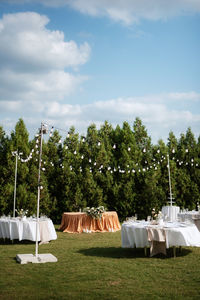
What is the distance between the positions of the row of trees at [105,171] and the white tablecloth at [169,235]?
27.0 ft

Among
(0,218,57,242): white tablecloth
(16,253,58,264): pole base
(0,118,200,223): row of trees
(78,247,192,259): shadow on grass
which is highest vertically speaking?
(0,118,200,223): row of trees

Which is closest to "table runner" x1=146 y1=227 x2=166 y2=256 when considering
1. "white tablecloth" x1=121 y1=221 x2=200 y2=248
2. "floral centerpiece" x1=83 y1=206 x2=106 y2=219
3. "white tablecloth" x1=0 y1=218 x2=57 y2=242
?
"white tablecloth" x1=121 y1=221 x2=200 y2=248

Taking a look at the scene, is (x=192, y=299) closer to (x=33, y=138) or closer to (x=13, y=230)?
(x=13, y=230)

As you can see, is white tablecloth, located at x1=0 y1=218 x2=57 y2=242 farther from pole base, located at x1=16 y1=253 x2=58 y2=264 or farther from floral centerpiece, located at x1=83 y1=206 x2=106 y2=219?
floral centerpiece, located at x1=83 y1=206 x2=106 y2=219

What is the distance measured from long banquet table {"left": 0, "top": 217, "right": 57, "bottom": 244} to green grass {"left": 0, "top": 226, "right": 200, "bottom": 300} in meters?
0.87

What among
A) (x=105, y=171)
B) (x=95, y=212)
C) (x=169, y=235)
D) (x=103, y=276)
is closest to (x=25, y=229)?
(x=95, y=212)

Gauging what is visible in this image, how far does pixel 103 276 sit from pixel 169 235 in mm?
2067

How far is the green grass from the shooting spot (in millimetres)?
4316

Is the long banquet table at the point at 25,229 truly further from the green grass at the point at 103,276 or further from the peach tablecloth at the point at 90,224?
the peach tablecloth at the point at 90,224

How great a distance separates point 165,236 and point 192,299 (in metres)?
2.69

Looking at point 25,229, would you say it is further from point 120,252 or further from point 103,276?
point 103,276

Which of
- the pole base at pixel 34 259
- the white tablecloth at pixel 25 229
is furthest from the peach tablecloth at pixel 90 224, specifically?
the pole base at pixel 34 259

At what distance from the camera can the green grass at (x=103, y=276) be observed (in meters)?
4.32

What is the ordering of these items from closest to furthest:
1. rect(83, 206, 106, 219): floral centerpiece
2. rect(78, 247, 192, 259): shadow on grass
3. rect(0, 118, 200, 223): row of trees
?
rect(78, 247, 192, 259): shadow on grass < rect(83, 206, 106, 219): floral centerpiece < rect(0, 118, 200, 223): row of trees
